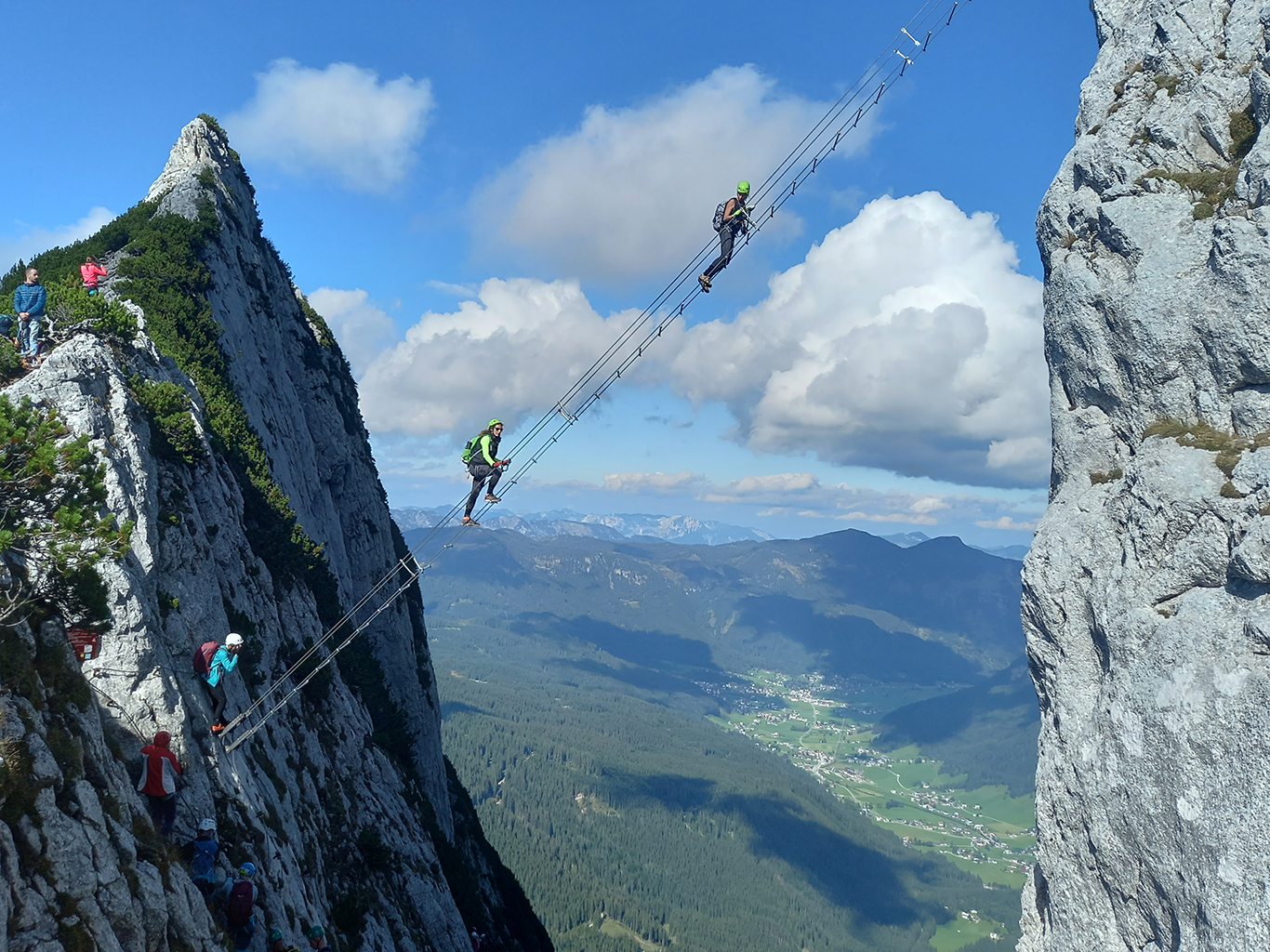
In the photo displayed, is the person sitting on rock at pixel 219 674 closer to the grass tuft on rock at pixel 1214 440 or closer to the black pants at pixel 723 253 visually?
the black pants at pixel 723 253

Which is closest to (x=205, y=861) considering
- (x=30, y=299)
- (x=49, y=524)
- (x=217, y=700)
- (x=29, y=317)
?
(x=217, y=700)

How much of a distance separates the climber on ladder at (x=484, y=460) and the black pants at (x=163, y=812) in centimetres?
1356

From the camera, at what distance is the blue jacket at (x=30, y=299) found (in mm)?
22469

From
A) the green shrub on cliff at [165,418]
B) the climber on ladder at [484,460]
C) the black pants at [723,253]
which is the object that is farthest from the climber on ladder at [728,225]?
the green shrub on cliff at [165,418]

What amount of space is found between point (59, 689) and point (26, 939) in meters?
5.66

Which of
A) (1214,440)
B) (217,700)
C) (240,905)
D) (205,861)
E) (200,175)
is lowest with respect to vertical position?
(240,905)

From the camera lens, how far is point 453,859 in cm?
5059

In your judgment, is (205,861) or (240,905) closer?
(205,861)

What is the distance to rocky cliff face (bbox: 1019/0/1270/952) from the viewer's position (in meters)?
27.0

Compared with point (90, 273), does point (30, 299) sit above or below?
below

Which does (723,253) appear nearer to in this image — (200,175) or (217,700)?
(217,700)

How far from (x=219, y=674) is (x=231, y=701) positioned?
10.0 feet

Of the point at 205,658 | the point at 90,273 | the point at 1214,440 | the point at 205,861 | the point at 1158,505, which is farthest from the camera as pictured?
the point at 90,273

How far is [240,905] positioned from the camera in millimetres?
18047
